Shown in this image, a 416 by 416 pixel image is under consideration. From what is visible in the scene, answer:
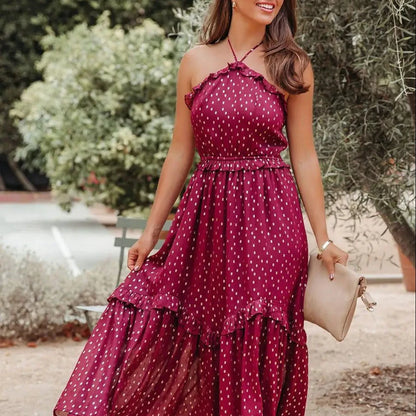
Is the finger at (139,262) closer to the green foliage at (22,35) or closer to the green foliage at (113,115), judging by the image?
the green foliage at (113,115)

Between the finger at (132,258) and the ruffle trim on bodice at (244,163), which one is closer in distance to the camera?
the ruffle trim on bodice at (244,163)

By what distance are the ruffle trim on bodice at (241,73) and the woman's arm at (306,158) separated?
55mm

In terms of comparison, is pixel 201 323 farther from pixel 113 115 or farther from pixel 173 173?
pixel 113 115

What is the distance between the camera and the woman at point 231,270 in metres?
3.18

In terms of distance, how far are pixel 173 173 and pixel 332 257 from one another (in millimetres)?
641

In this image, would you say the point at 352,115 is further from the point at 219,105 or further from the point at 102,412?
the point at 102,412

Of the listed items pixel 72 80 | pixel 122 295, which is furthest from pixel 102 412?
pixel 72 80

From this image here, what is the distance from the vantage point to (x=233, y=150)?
3.28 m

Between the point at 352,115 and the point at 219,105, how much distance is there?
234 centimetres

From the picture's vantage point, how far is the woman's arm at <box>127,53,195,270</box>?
3.39 m

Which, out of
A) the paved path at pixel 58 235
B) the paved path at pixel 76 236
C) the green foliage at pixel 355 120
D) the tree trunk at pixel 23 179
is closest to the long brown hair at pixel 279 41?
the green foliage at pixel 355 120

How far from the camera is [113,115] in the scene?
43.9 ft

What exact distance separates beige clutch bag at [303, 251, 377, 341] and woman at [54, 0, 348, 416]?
0.13ft

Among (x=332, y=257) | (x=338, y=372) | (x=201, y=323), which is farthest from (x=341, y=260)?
(x=338, y=372)
